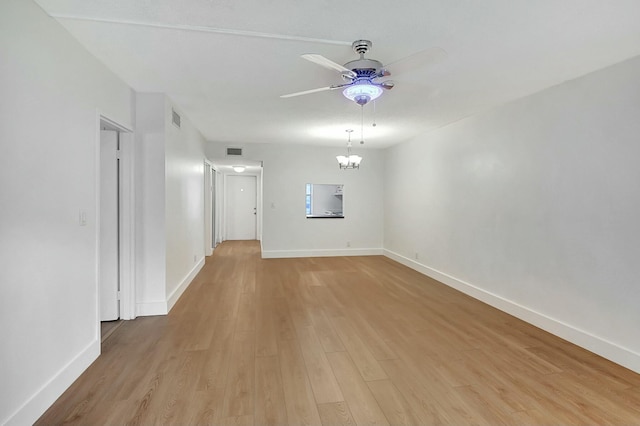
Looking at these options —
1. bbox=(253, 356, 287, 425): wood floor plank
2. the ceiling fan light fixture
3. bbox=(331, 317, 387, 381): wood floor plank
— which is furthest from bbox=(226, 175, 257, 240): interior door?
the ceiling fan light fixture

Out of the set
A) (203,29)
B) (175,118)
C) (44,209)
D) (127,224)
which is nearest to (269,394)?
(44,209)

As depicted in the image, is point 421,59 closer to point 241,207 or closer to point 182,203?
point 182,203

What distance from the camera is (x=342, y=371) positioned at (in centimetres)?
246

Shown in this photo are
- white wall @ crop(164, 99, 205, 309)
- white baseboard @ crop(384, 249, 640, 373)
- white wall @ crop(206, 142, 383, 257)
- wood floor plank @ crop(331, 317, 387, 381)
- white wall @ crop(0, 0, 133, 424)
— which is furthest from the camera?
white wall @ crop(206, 142, 383, 257)

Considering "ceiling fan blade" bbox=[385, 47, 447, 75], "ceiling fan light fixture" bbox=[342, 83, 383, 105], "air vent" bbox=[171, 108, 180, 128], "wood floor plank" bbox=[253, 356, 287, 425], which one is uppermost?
"air vent" bbox=[171, 108, 180, 128]

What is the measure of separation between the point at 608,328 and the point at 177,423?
3522 mm

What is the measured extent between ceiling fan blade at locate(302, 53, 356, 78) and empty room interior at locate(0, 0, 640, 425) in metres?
0.13

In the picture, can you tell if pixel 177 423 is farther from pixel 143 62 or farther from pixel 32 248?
pixel 143 62

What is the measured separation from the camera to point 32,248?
190 centimetres

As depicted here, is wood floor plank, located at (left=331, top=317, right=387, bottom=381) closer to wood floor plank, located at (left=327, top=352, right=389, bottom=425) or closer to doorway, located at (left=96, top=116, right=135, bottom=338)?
wood floor plank, located at (left=327, top=352, right=389, bottom=425)

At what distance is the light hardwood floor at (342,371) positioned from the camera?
6.48 ft

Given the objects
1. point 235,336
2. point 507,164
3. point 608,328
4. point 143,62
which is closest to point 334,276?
point 235,336

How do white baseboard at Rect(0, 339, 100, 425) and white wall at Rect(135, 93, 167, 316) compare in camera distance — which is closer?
white baseboard at Rect(0, 339, 100, 425)

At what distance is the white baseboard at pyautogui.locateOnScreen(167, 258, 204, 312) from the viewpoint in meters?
3.80
